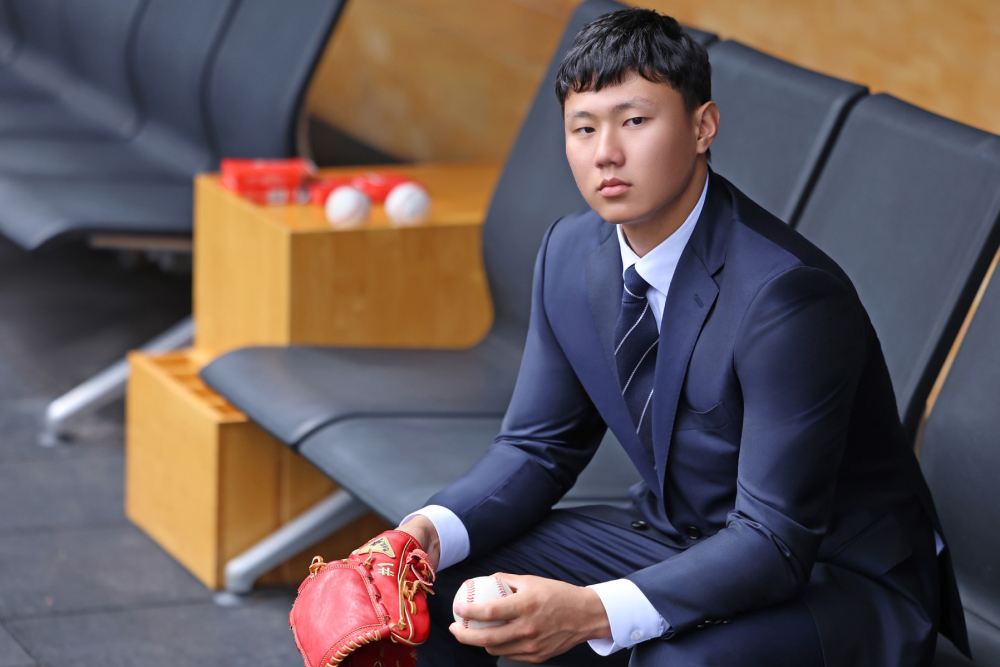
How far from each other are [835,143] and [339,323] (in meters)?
1.09

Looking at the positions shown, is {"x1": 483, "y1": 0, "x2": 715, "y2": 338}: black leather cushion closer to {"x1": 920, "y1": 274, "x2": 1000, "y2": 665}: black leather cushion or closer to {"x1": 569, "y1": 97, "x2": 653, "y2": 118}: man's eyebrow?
{"x1": 920, "y1": 274, "x2": 1000, "y2": 665}: black leather cushion

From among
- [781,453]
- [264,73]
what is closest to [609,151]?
[781,453]

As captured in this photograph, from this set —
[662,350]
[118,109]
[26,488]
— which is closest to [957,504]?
[662,350]

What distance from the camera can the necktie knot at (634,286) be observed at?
1.60 meters

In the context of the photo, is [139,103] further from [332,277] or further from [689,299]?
[689,299]

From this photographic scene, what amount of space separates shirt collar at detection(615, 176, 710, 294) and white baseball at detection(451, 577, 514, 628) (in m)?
0.40

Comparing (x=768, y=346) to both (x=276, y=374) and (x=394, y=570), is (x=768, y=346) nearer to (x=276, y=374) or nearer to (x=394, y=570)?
(x=394, y=570)

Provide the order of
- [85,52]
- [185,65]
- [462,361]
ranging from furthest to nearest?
1. [85,52]
2. [185,65]
3. [462,361]

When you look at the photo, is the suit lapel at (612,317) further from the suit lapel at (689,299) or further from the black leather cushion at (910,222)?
Result: the black leather cushion at (910,222)

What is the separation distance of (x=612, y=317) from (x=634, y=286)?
0.07 m

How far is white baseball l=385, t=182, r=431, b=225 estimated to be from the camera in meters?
2.80

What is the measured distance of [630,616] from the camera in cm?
143

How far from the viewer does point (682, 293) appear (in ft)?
5.10

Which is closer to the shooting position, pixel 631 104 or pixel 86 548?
pixel 631 104
